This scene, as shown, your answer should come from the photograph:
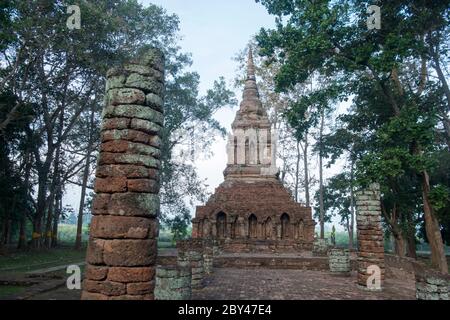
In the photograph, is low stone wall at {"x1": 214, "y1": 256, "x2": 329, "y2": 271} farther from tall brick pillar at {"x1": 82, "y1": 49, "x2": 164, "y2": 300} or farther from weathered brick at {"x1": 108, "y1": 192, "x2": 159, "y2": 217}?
weathered brick at {"x1": 108, "y1": 192, "x2": 159, "y2": 217}

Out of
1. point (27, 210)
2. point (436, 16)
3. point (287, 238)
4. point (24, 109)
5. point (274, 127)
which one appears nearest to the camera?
point (436, 16)

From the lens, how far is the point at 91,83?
21.7 m

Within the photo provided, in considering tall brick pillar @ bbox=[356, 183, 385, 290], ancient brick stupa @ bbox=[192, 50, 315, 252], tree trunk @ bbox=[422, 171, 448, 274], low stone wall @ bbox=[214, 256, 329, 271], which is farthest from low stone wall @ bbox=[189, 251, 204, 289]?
ancient brick stupa @ bbox=[192, 50, 315, 252]

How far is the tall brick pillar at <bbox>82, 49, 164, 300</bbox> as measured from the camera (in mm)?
4918

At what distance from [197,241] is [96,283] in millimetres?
16784

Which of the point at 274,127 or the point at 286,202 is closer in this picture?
the point at 286,202

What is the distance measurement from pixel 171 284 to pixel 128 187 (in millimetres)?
3442

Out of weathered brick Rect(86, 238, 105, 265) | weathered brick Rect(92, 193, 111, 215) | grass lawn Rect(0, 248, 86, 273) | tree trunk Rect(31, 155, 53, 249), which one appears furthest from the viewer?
tree trunk Rect(31, 155, 53, 249)

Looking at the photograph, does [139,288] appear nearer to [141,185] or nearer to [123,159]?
[141,185]

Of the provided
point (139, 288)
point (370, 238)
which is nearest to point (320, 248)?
point (370, 238)

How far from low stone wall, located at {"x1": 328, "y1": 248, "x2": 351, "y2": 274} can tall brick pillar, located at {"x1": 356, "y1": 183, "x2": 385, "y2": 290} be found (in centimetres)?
339

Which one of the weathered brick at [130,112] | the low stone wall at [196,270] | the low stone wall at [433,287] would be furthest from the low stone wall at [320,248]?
the weathered brick at [130,112]
